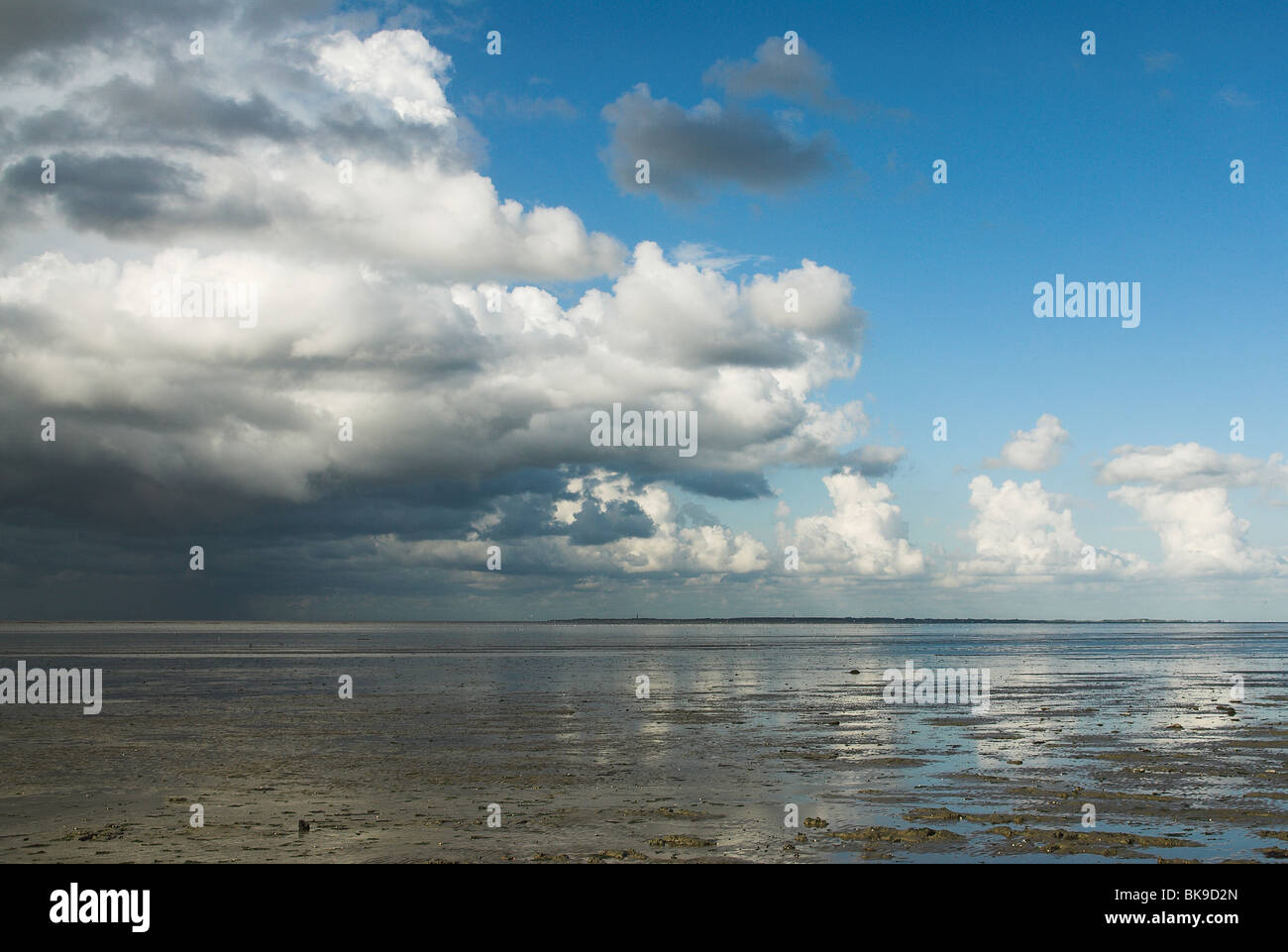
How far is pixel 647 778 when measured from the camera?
27.5 meters

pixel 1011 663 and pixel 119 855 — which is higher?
pixel 119 855

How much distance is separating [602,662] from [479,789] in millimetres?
69278

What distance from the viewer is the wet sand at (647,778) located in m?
19.6

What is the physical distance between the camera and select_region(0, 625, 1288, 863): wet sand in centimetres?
1956

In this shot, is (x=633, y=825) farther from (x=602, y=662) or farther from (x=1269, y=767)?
(x=602, y=662)
